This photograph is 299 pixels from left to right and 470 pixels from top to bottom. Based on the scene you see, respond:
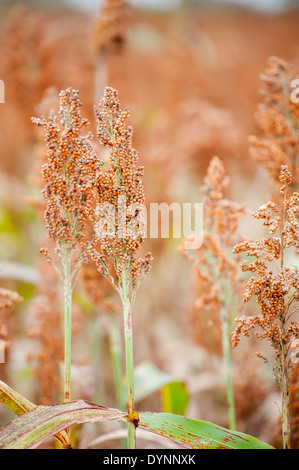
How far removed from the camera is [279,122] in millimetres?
1843

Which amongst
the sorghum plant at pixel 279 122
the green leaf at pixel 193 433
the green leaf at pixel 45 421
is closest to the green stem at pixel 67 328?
the green leaf at pixel 45 421

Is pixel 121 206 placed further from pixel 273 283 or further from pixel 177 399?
pixel 177 399

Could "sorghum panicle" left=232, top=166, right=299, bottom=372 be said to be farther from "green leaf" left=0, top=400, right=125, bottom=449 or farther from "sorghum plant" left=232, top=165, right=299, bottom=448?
"green leaf" left=0, top=400, right=125, bottom=449

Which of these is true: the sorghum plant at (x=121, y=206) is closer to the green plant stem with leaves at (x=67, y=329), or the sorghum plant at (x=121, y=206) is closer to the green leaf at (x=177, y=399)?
the green plant stem with leaves at (x=67, y=329)

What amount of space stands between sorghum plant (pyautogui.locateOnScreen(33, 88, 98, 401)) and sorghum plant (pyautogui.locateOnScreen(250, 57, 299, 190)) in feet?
3.02

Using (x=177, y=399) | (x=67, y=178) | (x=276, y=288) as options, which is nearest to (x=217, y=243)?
(x=276, y=288)

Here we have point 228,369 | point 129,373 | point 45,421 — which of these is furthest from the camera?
point 228,369

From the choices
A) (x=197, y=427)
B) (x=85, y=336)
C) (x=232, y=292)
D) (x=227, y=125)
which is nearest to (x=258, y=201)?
(x=227, y=125)

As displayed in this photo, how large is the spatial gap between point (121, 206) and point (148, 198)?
2026 mm

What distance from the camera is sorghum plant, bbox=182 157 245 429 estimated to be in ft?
5.61

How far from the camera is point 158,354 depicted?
11.0ft
